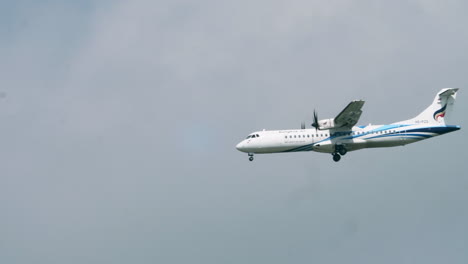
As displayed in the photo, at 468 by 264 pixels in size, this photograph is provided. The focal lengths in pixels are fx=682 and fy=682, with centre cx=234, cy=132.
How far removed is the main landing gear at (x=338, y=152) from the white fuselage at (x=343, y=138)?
0.77 feet

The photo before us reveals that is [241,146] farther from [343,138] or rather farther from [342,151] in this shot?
[343,138]

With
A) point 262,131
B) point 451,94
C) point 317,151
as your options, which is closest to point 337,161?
point 317,151

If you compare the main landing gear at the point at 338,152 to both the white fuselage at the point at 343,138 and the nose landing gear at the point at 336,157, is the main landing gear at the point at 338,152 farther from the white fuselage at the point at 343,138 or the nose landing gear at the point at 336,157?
the white fuselage at the point at 343,138

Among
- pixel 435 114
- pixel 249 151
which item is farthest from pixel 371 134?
pixel 249 151

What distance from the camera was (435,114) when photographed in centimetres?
6331

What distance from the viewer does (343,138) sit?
61938 mm

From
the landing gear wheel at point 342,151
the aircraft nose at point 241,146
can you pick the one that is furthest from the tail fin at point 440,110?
the aircraft nose at point 241,146

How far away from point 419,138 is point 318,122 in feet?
31.4

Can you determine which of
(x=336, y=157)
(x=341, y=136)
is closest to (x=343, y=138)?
(x=341, y=136)

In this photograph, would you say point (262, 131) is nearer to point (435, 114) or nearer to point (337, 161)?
point (337, 161)

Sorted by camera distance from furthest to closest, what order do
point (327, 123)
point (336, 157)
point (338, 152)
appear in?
point (336, 157) → point (338, 152) → point (327, 123)

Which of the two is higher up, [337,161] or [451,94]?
[451,94]

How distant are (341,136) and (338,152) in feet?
4.88

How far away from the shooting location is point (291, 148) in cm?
6244
